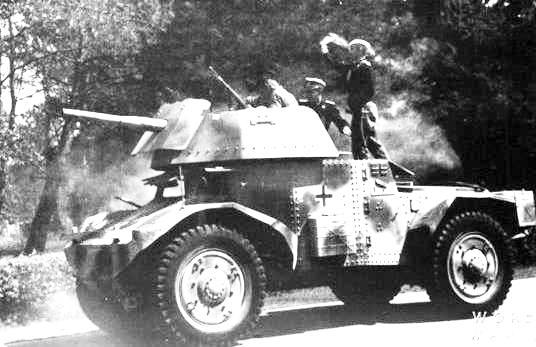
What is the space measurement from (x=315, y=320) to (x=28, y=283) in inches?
169

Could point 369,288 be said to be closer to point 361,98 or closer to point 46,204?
point 361,98

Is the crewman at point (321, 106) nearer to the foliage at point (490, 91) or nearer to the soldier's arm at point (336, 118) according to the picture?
the soldier's arm at point (336, 118)

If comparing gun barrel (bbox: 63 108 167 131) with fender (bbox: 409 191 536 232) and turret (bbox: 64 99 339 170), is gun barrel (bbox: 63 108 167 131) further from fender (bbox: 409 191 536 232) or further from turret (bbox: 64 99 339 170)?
fender (bbox: 409 191 536 232)

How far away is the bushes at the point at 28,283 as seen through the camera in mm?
12859

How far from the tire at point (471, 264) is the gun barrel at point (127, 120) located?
10.8 feet

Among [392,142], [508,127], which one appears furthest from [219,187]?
[508,127]

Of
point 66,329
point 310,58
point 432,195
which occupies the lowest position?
point 66,329

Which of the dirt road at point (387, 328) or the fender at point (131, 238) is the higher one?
the fender at point (131, 238)

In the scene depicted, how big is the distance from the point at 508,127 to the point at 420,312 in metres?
12.9

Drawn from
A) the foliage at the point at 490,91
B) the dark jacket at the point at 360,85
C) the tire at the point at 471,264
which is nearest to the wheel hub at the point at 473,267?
the tire at the point at 471,264

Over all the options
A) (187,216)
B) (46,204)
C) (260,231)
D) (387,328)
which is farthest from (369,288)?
(46,204)

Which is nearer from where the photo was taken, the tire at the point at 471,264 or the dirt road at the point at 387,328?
the dirt road at the point at 387,328

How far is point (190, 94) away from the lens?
904 inches

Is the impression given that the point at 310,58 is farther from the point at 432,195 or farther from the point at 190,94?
the point at 432,195
